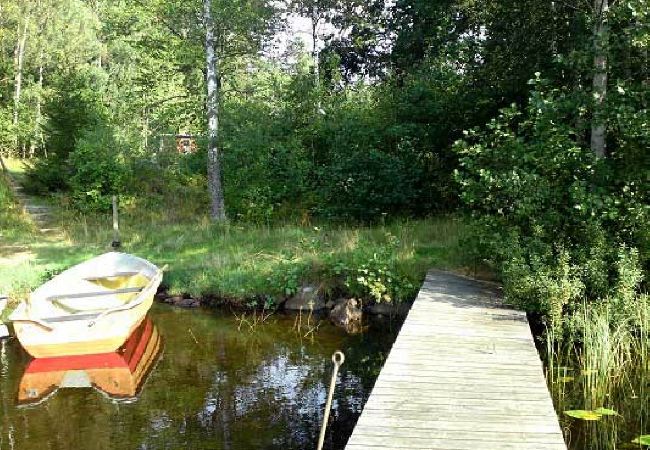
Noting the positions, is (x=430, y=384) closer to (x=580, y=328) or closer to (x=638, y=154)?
(x=580, y=328)

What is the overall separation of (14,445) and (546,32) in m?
11.4

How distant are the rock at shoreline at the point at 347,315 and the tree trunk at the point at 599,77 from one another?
484 cm

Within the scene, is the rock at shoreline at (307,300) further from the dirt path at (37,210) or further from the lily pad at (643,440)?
the dirt path at (37,210)

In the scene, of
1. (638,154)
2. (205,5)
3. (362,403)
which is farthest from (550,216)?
(205,5)

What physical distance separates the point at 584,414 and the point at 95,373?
22.0 ft

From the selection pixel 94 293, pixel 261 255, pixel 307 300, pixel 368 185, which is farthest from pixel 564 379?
pixel 368 185

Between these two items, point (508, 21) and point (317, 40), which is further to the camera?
point (317, 40)

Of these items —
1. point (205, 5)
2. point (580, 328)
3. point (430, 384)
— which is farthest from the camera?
point (205, 5)

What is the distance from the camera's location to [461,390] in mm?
5938

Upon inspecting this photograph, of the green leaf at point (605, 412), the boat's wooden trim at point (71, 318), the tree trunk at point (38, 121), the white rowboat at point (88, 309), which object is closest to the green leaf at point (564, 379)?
the green leaf at point (605, 412)

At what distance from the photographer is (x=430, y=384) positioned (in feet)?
20.0

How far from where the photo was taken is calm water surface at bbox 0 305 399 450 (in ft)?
22.9

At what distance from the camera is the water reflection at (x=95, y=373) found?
851cm

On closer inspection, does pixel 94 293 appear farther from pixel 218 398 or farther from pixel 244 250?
pixel 218 398
